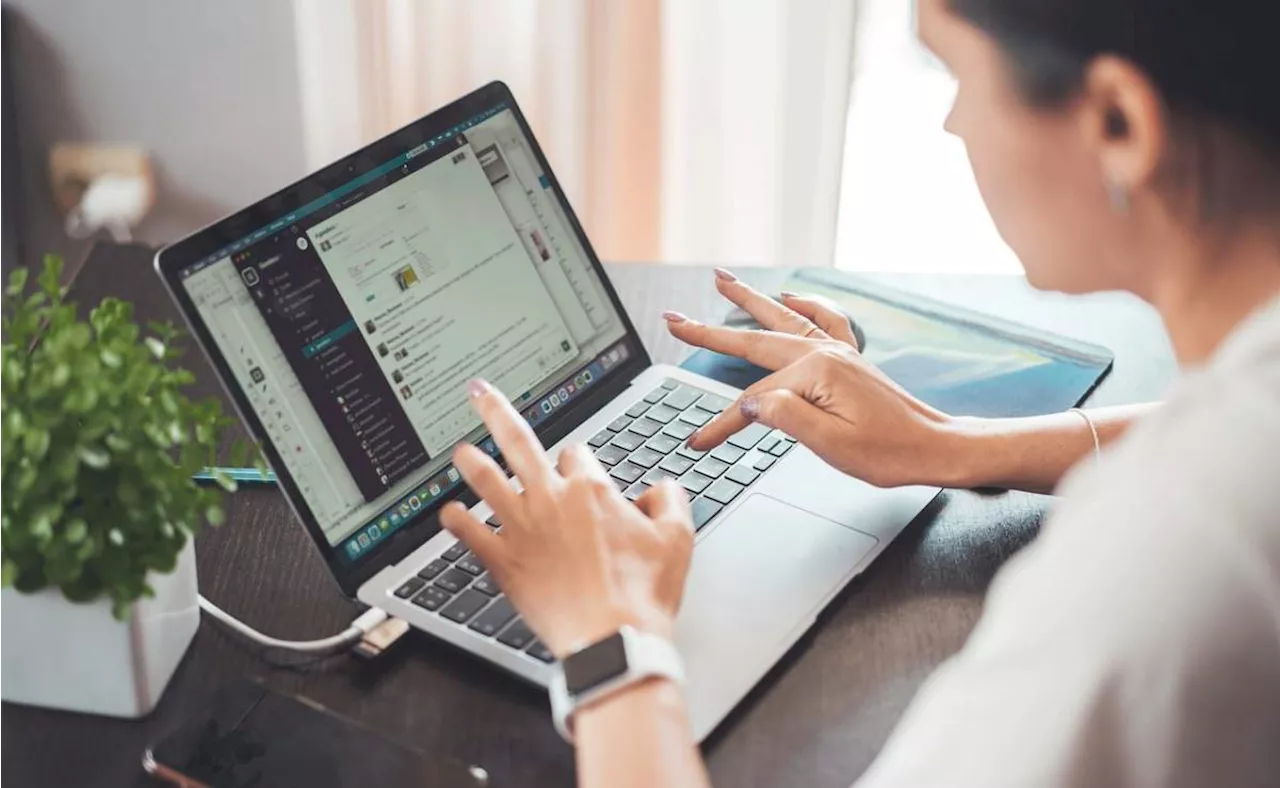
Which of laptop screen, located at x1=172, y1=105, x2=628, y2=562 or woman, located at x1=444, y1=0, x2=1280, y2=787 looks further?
laptop screen, located at x1=172, y1=105, x2=628, y2=562

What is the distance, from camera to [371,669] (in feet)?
2.90

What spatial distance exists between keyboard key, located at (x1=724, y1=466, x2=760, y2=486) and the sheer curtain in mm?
1036

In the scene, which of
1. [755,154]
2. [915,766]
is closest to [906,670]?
[915,766]

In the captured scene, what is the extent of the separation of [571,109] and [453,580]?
118cm

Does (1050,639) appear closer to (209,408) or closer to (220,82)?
(209,408)

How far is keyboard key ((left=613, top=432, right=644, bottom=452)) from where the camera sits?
1.07 metres

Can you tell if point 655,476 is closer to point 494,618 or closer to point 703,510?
point 703,510

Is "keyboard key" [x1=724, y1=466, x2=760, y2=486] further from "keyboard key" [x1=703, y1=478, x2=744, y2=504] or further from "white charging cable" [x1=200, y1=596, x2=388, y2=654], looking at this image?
"white charging cable" [x1=200, y1=596, x2=388, y2=654]

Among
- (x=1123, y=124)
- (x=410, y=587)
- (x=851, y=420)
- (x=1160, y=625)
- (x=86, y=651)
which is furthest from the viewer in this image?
(x=851, y=420)

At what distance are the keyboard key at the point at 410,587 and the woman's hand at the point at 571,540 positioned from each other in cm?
7

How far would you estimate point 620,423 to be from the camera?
3.59 ft

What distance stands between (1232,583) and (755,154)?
4.94ft

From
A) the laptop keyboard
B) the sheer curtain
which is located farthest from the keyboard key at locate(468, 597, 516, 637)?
the sheer curtain

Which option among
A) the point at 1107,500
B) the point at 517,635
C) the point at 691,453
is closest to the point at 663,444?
the point at 691,453
